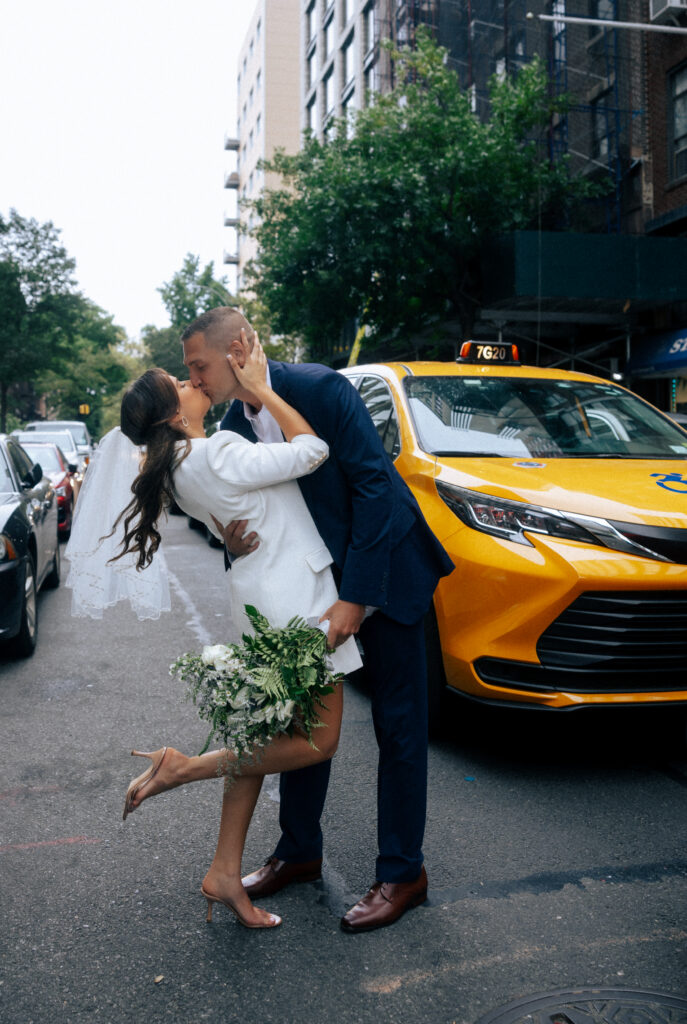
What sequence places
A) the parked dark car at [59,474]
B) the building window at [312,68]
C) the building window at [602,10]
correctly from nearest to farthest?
the parked dark car at [59,474] → the building window at [602,10] → the building window at [312,68]

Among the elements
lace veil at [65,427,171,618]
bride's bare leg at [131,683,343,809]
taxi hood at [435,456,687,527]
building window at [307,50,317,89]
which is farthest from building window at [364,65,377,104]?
bride's bare leg at [131,683,343,809]

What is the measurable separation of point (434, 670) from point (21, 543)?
Answer: 10.4 feet

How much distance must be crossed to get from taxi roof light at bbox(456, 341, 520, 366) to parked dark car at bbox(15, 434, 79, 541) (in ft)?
24.9

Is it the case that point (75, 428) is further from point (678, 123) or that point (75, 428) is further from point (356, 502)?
point (356, 502)

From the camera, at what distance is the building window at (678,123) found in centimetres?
1838

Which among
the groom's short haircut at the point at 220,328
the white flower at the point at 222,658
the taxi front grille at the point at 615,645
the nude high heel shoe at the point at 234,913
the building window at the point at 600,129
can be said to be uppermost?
the building window at the point at 600,129

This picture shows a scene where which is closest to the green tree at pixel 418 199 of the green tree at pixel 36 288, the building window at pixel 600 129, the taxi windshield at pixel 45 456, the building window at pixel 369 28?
the building window at pixel 600 129

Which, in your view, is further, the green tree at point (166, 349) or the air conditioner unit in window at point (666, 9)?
the green tree at point (166, 349)

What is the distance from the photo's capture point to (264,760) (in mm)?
2686

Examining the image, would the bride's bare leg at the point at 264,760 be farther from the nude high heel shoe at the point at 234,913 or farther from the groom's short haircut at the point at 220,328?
the groom's short haircut at the point at 220,328

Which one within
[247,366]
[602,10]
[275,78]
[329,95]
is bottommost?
[247,366]

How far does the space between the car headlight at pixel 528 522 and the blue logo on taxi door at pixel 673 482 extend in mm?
498

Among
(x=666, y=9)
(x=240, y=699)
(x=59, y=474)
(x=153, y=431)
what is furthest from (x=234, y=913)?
(x=666, y=9)

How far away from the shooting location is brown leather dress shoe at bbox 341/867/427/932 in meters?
2.82
